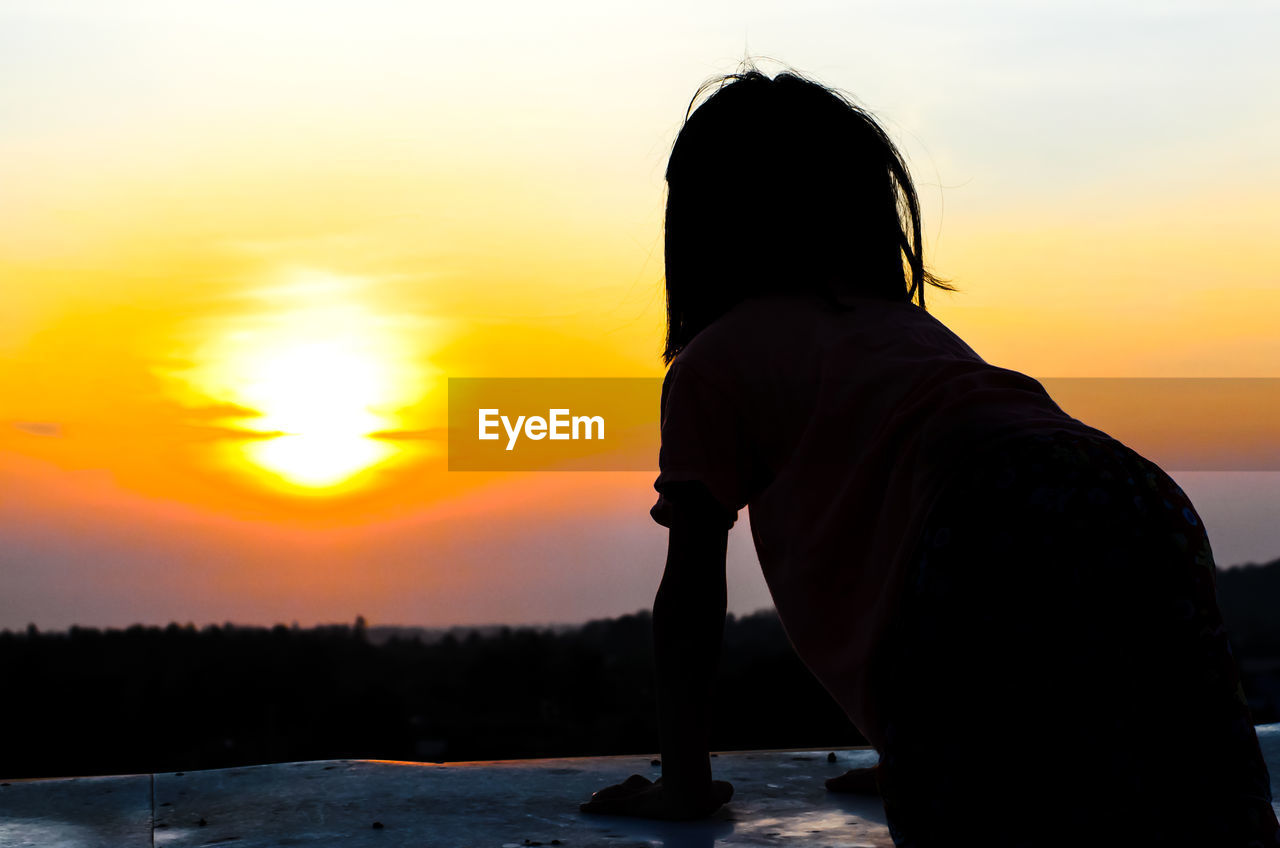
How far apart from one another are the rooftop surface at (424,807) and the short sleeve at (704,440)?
1.00 metres

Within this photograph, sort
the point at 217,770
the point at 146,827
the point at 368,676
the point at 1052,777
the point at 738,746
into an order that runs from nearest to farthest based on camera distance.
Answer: the point at 1052,777
the point at 146,827
the point at 217,770
the point at 738,746
the point at 368,676

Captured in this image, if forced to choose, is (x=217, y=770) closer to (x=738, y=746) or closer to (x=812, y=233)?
(x=738, y=746)

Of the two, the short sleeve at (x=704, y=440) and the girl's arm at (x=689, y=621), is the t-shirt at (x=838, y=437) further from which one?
the girl's arm at (x=689, y=621)

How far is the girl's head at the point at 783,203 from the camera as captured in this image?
5.10 feet

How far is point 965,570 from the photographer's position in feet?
3.90

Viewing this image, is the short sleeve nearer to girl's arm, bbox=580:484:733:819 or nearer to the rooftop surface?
girl's arm, bbox=580:484:733:819

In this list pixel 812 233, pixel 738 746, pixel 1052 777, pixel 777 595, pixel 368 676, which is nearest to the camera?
pixel 1052 777

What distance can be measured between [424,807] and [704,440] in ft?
5.03

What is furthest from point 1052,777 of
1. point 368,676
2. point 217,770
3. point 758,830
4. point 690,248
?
point 368,676

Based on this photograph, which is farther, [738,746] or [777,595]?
[738,746]

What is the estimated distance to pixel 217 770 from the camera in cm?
293

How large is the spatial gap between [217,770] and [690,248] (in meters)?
2.06

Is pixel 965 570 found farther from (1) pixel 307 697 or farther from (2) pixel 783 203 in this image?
(1) pixel 307 697

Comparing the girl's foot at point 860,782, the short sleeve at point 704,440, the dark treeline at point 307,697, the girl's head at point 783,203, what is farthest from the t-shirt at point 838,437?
the dark treeline at point 307,697
